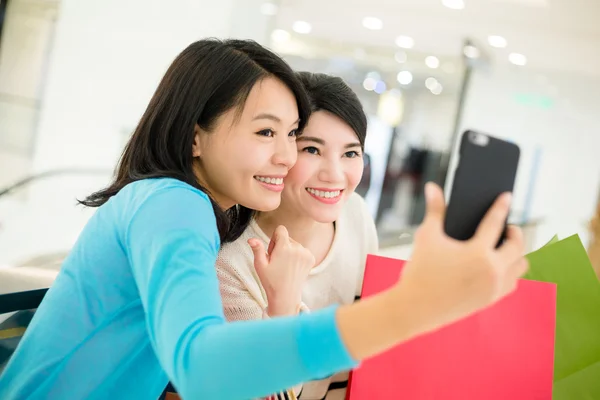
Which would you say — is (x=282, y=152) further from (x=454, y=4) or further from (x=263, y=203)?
(x=454, y=4)

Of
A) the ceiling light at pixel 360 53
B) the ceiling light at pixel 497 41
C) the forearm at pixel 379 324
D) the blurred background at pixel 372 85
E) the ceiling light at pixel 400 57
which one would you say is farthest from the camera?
the ceiling light at pixel 400 57

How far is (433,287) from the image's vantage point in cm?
48

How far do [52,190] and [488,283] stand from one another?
12.8 feet

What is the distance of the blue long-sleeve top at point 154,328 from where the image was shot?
51 centimetres

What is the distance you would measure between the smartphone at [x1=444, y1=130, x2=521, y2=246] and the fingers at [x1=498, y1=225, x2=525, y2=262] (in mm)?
27

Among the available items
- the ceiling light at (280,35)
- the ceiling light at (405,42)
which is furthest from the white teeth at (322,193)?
the ceiling light at (405,42)

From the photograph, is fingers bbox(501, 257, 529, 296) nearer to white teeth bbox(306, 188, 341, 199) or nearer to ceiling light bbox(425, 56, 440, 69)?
white teeth bbox(306, 188, 341, 199)

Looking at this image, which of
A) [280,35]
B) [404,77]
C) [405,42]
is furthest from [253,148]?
[404,77]

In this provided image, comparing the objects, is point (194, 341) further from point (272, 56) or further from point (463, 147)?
point (272, 56)

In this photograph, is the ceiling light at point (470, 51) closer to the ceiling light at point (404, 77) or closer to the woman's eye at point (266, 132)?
the ceiling light at point (404, 77)

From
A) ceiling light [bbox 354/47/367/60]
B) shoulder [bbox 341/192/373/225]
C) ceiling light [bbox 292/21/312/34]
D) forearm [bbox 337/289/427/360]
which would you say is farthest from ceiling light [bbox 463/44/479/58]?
forearm [bbox 337/289/427/360]

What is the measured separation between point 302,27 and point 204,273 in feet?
19.6

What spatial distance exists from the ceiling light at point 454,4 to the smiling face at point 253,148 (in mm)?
5276

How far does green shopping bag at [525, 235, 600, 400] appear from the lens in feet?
2.86
